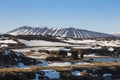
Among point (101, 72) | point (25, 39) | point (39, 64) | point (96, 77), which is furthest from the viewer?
point (25, 39)

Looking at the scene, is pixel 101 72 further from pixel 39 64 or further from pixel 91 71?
pixel 39 64

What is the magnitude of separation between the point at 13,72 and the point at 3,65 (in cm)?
1352

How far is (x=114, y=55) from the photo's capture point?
161 metres

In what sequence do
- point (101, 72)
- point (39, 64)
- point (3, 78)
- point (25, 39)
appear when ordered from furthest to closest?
point (25, 39), point (39, 64), point (101, 72), point (3, 78)

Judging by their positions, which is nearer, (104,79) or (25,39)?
(104,79)

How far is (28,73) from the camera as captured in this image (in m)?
70.3

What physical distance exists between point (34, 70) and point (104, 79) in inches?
560

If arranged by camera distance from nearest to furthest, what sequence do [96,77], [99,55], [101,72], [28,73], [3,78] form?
1. [3,78]
2. [28,73]
3. [96,77]
4. [101,72]
5. [99,55]

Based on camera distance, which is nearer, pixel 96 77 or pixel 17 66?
pixel 96 77

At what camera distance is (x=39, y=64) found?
90000 mm

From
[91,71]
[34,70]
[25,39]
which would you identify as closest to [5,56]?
[34,70]

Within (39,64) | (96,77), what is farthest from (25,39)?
(96,77)

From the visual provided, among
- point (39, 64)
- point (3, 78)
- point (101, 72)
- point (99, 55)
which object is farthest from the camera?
point (99, 55)

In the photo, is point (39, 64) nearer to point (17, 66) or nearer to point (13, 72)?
point (17, 66)
